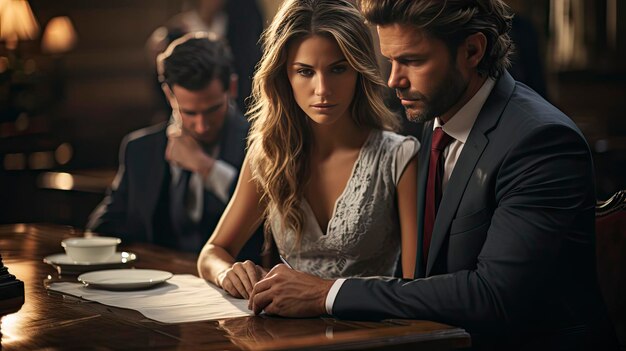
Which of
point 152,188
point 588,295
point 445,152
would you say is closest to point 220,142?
point 152,188

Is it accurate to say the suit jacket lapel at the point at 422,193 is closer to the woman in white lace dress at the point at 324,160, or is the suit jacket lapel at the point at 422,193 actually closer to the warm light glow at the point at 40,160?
the woman in white lace dress at the point at 324,160

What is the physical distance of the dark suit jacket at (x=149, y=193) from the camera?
15.4 ft

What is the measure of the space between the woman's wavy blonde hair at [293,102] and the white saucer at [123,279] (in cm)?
49

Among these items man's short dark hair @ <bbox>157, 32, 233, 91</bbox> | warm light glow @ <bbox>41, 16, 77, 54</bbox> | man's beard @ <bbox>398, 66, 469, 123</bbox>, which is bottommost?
man's beard @ <bbox>398, 66, 469, 123</bbox>

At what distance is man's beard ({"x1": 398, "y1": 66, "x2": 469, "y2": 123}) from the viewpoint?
2279 millimetres

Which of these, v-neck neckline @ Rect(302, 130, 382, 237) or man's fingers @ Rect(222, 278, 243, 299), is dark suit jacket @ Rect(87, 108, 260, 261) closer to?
v-neck neckline @ Rect(302, 130, 382, 237)

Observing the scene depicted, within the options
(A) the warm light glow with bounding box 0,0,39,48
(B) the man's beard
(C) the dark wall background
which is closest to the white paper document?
(B) the man's beard

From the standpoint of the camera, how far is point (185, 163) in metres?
4.74

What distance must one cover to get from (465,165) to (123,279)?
902 millimetres

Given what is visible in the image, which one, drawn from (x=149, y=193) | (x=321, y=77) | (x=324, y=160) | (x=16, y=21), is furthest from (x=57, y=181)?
(x=321, y=77)

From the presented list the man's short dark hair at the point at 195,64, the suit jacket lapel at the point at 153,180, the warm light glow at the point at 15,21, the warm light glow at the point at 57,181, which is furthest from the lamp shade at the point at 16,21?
the man's short dark hair at the point at 195,64

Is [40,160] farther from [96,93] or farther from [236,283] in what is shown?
[236,283]

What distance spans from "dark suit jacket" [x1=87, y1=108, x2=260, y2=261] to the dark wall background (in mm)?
1147

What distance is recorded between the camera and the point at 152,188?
480 centimetres
